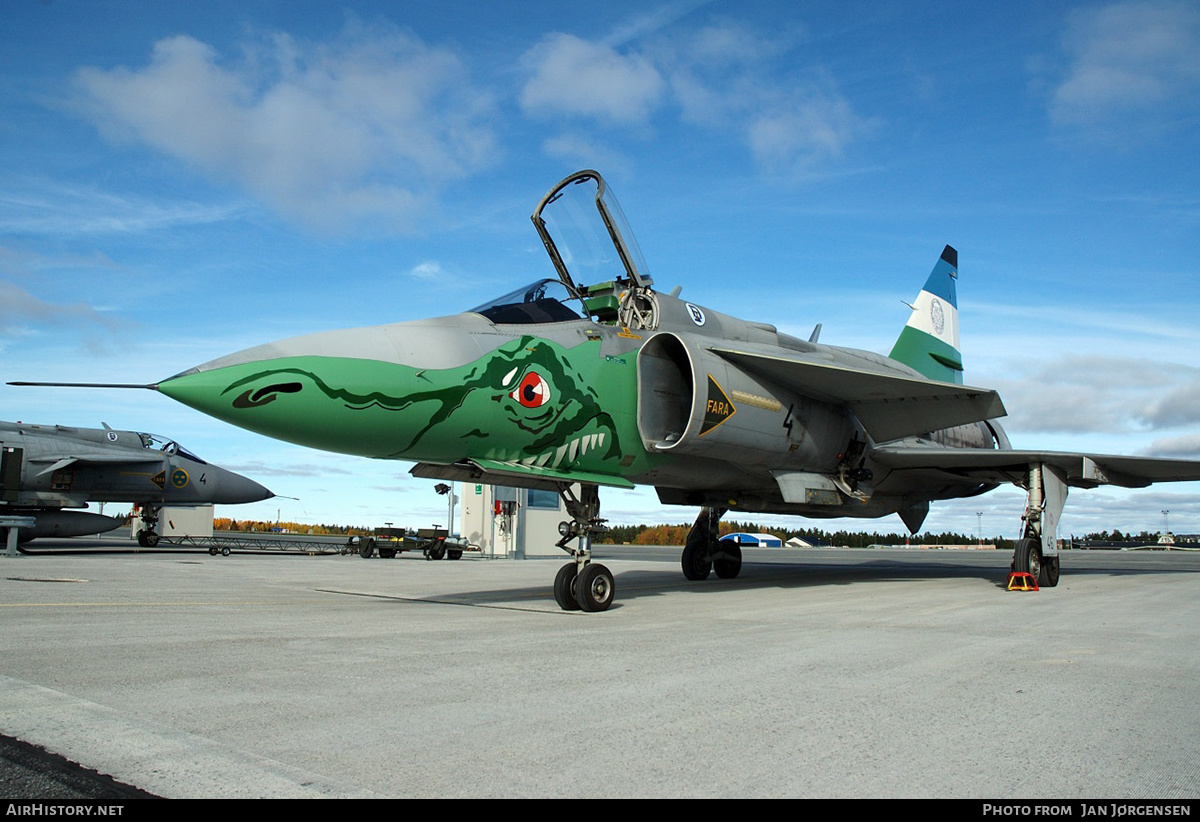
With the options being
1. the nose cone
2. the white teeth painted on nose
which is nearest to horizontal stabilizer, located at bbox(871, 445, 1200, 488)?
the white teeth painted on nose

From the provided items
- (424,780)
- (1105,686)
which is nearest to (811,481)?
(1105,686)

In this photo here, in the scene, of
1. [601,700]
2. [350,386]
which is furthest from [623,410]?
[601,700]

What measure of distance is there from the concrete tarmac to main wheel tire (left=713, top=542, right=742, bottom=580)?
5753 mm

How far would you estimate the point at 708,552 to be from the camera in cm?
1385

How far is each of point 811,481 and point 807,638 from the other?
4.82m

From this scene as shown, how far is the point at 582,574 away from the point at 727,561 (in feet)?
20.9

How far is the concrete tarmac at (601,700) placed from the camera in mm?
2730

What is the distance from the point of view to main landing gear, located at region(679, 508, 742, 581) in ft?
45.1

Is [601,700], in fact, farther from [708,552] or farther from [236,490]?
[236,490]

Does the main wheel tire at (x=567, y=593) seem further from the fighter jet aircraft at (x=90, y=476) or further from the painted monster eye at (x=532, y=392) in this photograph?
the fighter jet aircraft at (x=90, y=476)

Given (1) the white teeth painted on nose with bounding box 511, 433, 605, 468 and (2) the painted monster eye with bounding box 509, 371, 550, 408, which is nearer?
(2) the painted monster eye with bounding box 509, 371, 550, 408

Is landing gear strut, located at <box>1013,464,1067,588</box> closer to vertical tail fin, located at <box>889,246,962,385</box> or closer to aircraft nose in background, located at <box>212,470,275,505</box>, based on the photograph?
vertical tail fin, located at <box>889,246,962,385</box>

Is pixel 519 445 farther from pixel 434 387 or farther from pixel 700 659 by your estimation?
pixel 700 659

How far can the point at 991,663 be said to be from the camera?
5.18 meters
